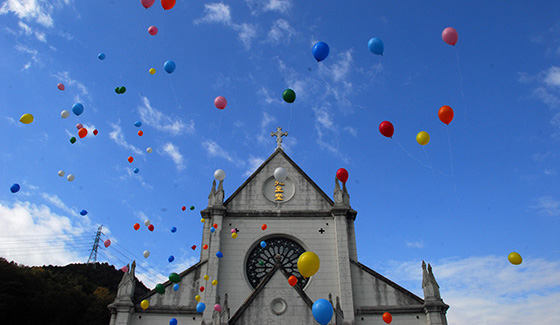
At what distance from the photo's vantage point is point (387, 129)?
40.9 ft

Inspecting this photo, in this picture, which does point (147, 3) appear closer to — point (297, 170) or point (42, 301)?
point (297, 170)

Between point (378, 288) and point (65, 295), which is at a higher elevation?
point (65, 295)

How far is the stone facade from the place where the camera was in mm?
15469

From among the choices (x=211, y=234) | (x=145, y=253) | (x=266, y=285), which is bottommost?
(x=266, y=285)

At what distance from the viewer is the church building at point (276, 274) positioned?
15539 millimetres

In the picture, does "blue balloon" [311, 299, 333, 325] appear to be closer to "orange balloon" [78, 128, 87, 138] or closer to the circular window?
the circular window

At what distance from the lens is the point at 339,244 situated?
19234 mm

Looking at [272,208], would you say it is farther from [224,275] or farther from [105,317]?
[105,317]

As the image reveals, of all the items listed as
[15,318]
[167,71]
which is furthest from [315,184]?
[15,318]

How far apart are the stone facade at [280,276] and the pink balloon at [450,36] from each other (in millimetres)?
10855

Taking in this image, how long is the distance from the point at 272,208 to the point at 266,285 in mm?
5774

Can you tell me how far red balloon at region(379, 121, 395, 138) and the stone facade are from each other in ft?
24.7

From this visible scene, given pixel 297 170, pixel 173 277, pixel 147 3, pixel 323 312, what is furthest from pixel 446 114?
pixel 173 277

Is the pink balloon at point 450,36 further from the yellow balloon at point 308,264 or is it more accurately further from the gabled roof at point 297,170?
the gabled roof at point 297,170
